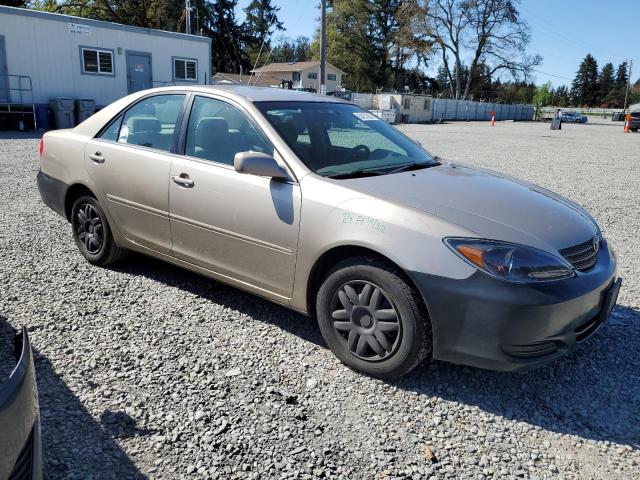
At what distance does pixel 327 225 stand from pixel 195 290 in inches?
69.8

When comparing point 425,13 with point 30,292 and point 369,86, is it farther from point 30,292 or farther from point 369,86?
point 30,292

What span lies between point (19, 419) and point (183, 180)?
2.55m

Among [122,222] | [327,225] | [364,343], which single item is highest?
[327,225]

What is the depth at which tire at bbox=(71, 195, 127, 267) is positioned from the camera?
464cm

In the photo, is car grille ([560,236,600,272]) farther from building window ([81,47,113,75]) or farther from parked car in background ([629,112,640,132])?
parked car in background ([629,112,640,132])

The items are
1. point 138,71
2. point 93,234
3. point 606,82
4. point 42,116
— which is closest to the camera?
point 93,234

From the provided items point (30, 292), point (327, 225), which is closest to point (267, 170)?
point (327, 225)

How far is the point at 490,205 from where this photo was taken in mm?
3215

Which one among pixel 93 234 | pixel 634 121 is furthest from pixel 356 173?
pixel 634 121

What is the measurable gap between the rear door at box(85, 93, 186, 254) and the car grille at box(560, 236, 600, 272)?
276 cm

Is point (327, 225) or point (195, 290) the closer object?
point (327, 225)

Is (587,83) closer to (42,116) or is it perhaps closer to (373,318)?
(42,116)

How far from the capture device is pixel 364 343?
10.3 ft

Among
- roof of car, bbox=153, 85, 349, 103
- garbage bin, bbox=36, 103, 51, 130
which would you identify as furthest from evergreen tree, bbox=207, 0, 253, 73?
roof of car, bbox=153, 85, 349, 103
